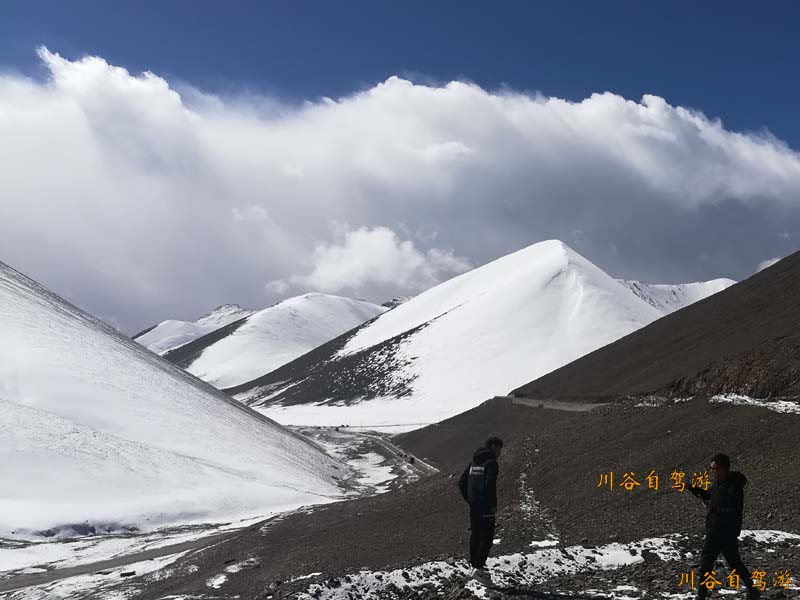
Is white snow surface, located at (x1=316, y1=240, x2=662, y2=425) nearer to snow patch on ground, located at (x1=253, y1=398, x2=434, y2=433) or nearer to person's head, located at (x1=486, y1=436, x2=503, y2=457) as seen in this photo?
snow patch on ground, located at (x1=253, y1=398, x2=434, y2=433)

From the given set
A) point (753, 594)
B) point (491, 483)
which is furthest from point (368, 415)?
point (753, 594)

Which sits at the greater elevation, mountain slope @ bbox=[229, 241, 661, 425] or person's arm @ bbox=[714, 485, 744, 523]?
mountain slope @ bbox=[229, 241, 661, 425]

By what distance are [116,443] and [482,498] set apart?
152 feet

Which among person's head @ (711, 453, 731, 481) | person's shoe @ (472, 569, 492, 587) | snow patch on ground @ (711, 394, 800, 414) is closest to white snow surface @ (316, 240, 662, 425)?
snow patch on ground @ (711, 394, 800, 414)

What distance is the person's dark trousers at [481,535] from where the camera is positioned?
40.1 feet

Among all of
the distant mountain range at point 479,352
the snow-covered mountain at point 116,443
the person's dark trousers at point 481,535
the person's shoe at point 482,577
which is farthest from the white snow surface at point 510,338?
the person's shoe at point 482,577

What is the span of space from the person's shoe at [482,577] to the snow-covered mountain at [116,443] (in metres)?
32.6

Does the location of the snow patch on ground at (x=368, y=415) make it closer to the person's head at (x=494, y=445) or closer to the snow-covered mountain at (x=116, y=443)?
the snow-covered mountain at (x=116, y=443)

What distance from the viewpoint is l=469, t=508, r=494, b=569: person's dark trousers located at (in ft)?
40.1

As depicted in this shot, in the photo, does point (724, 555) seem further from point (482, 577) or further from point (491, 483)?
point (482, 577)

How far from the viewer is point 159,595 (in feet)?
65.2

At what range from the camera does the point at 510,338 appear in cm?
16938

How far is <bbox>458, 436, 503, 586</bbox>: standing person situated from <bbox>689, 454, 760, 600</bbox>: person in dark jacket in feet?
10.8

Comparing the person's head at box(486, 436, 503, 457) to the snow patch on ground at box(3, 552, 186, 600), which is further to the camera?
the snow patch on ground at box(3, 552, 186, 600)
